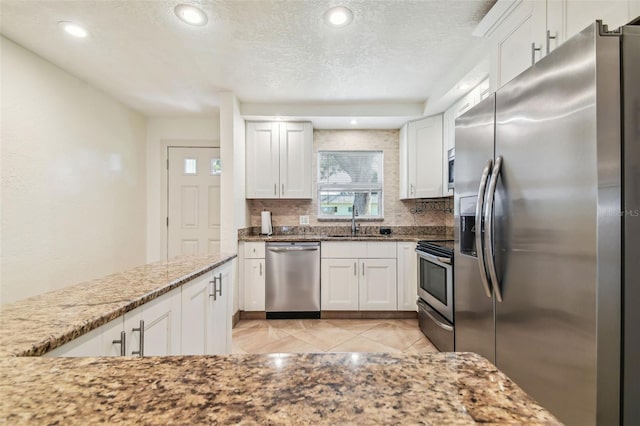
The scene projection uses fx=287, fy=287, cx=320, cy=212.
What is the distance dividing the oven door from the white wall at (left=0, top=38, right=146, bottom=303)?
3.32 m

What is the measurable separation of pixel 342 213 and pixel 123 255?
275cm

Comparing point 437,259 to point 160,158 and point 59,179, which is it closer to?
point 59,179

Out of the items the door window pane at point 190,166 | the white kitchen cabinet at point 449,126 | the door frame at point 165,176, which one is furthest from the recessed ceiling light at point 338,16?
the door window pane at point 190,166

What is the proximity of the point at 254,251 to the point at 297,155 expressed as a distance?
127 cm

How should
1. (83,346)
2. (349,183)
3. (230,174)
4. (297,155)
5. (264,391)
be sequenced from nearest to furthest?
(264,391) → (83,346) → (230,174) → (297,155) → (349,183)

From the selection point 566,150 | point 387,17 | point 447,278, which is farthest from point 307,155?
point 566,150

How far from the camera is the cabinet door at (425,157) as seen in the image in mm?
3264

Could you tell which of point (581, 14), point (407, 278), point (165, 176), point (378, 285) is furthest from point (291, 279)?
point (581, 14)

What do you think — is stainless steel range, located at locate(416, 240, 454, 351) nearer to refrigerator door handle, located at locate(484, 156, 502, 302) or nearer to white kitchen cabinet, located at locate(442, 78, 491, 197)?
white kitchen cabinet, located at locate(442, 78, 491, 197)

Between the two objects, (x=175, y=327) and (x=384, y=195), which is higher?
(x=384, y=195)

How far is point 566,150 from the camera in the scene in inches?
38.1

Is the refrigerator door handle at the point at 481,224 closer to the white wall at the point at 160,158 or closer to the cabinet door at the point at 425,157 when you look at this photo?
the cabinet door at the point at 425,157

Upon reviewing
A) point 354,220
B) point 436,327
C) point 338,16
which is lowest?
point 436,327

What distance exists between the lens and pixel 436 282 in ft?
8.35
